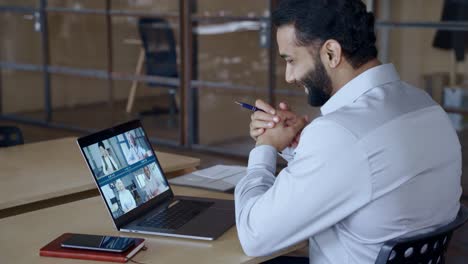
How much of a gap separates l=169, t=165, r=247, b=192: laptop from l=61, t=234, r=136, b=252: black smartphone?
735mm

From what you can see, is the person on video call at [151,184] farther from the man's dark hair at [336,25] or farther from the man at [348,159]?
the man's dark hair at [336,25]

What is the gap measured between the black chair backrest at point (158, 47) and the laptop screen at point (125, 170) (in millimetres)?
4676

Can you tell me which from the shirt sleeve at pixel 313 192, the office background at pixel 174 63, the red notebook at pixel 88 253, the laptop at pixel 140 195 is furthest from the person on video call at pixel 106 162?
Answer: the office background at pixel 174 63

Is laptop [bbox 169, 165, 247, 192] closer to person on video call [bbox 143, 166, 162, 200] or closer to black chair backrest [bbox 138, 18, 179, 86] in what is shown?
person on video call [bbox 143, 166, 162, 200]

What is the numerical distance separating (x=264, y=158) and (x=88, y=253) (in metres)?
0.57

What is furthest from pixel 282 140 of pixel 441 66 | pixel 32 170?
pixel 441 66

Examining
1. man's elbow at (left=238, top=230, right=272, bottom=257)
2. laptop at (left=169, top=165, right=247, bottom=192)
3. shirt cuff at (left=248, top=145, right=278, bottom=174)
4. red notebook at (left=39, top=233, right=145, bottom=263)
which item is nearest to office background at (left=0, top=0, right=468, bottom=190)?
laptop at (left=169, top=165, right=247, bottom=192)

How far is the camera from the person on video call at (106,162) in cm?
237

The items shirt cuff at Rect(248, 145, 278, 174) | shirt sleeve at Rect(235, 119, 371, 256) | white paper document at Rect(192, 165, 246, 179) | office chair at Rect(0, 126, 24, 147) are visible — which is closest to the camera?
shirt sleeve at Rect(235, 119, 371, 256)

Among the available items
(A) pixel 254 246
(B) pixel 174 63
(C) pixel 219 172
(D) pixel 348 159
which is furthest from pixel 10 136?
(B) pixel 174 63

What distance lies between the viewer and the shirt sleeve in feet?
6.25

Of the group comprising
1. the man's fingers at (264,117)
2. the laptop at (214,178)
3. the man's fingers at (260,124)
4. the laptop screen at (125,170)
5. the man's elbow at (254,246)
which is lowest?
the laptop at (214,178)

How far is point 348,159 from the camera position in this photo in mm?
1900

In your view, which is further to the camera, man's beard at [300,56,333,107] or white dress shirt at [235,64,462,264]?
man's beard at [300,56,333,107]
